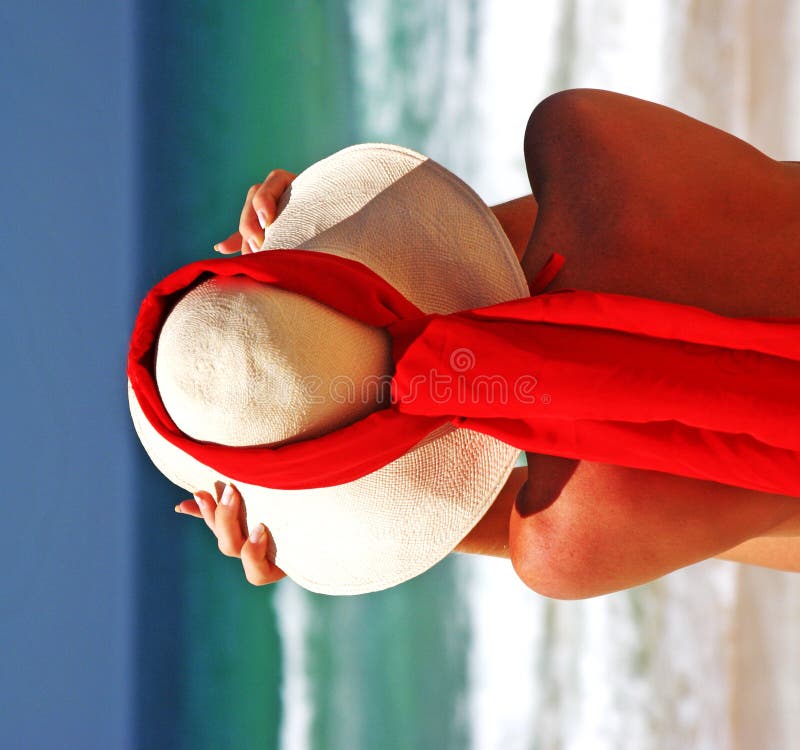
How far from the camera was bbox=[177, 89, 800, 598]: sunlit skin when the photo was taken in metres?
0.86

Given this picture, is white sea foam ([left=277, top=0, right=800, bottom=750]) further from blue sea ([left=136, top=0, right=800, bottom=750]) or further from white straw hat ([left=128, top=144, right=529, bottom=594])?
white straw hat ([left=128, top=144, right=529, bottom=594])

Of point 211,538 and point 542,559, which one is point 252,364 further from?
point 211,538

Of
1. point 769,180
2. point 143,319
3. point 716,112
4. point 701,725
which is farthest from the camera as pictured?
point 716,112

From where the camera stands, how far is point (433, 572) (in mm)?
1612

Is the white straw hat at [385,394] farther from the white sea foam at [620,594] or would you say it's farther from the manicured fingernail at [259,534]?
the white sea foam at [620,594]

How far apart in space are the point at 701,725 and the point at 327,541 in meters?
1.36

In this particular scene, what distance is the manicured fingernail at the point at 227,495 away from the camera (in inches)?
33.1

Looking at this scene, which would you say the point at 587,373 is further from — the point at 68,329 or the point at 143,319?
the point at 68,329

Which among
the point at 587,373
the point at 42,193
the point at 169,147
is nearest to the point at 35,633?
the point at 42,193

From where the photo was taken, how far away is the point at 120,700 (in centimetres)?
112

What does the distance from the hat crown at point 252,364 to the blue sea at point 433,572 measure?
58 cm

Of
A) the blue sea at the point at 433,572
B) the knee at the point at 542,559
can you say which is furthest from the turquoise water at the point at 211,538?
the knee at the point at 542,559

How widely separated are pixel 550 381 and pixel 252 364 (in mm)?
259

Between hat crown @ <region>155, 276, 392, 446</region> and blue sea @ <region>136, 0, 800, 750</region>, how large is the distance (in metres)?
0.58
